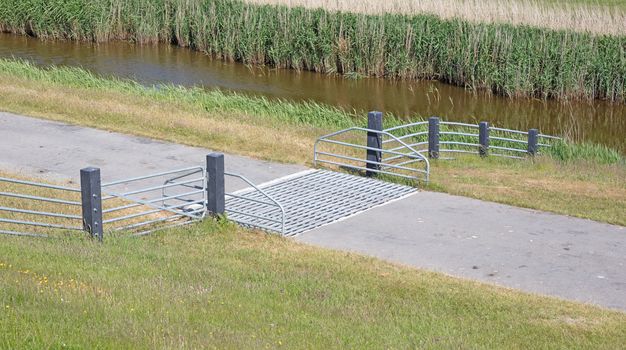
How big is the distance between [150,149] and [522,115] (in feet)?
39.1

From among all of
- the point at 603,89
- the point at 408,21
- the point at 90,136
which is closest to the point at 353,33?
the point at 408,21

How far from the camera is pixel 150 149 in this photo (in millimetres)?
19250

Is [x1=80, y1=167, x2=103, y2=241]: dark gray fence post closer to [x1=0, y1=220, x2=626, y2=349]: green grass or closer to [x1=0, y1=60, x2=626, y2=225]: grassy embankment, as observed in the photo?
[x1=0, y1=220, x2=626, y2=349]: green grass

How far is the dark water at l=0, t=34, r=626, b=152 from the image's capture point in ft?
88.4

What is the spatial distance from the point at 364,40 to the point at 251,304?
21.8 metres

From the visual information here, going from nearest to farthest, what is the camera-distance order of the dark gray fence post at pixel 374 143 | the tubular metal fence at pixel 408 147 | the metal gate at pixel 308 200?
1. the metal gate at pixel 308 200
2. the tubular metal fence at pixel 408 147
3. the dark gray fence post at pixel 374 143

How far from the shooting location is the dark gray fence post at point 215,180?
14.1 meters

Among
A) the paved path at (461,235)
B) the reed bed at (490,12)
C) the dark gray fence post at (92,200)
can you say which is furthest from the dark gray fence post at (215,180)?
the reed bed at (490,12)

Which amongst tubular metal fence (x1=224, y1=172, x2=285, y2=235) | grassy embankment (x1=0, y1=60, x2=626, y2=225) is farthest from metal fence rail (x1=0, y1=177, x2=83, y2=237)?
grassy embankment (x1=0, y1=60, x2=626, y2=225)

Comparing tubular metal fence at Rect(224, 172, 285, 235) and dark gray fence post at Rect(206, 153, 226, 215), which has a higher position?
dark gray fence post at Rect(206, 153, 226, 215)

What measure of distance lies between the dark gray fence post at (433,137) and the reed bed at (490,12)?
11.9 m

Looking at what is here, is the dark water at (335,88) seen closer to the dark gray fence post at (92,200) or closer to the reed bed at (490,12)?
the reed bed at (490,12)

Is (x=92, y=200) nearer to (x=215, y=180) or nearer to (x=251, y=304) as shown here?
(x=215, y=180)

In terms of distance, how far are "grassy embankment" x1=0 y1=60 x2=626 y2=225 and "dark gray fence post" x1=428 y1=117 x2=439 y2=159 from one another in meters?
0.35
